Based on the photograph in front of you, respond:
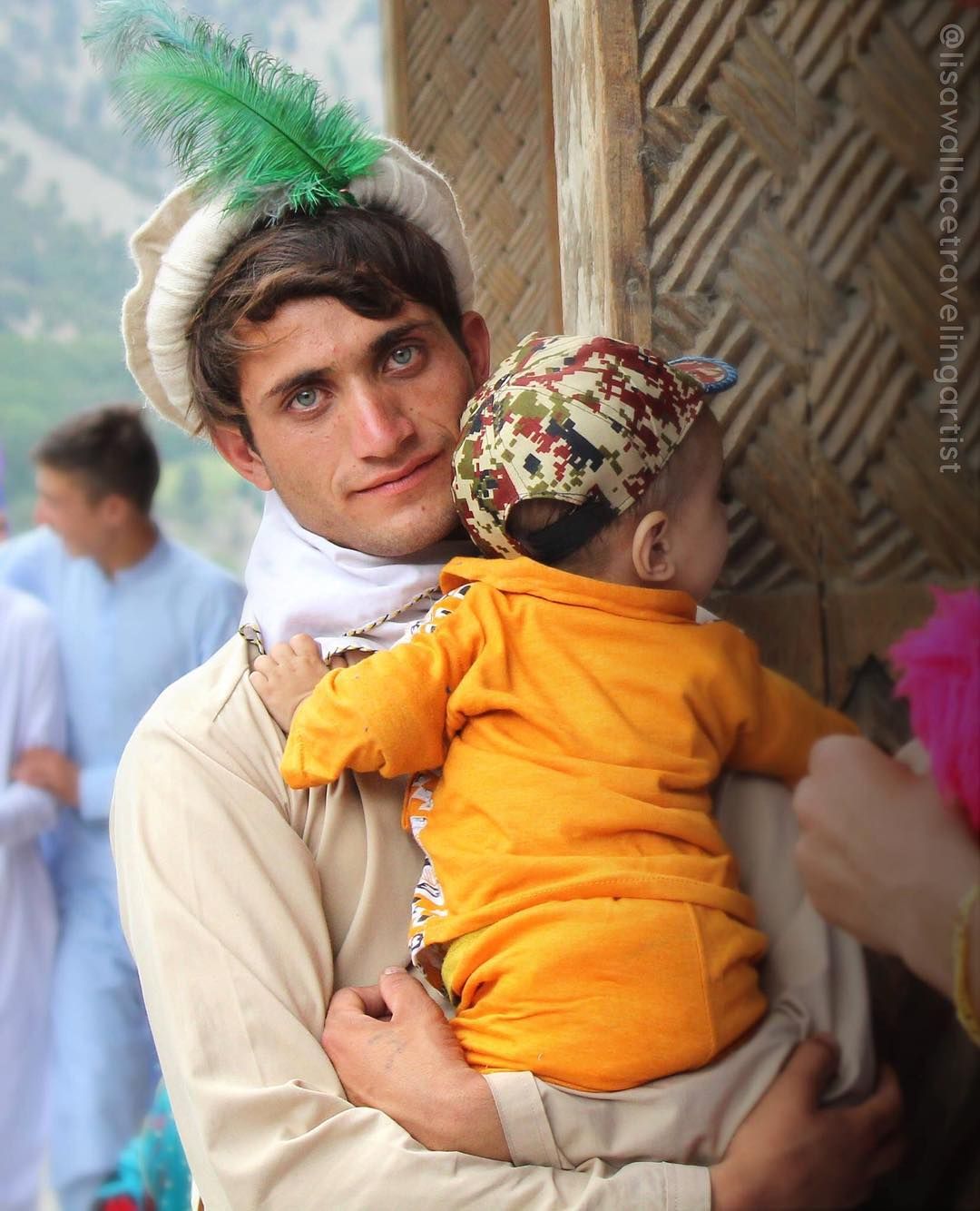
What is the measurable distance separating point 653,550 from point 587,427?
14 cm

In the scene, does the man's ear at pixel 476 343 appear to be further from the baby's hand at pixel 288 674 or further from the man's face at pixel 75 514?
the man's face at pixel 75 514

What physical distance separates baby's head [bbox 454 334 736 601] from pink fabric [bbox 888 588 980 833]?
39 centimetres

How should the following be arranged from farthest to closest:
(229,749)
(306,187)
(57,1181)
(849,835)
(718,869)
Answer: (57,1181), (306,187), (229,749), (718,869), (849,835)

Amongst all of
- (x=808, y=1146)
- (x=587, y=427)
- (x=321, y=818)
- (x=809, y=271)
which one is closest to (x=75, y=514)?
(x=321, y=818)

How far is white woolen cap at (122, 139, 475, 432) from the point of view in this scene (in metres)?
1.62

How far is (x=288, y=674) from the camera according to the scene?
4.91 ft

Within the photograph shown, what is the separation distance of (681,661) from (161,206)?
0.87 meters

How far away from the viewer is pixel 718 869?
1.25 m

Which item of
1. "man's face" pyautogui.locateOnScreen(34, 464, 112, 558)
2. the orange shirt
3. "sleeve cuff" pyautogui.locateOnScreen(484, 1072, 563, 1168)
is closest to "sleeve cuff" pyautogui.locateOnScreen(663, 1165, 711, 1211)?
"sleeve cuff" pyautogui.locateOnScreen(484, 1072, 563, 1168)

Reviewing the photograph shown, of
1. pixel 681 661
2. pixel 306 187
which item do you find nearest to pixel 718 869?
pixel 681 661

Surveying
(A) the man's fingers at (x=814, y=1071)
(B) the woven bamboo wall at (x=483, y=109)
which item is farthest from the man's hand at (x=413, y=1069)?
(B) the woven bamboo wall at (x=483, y=109)

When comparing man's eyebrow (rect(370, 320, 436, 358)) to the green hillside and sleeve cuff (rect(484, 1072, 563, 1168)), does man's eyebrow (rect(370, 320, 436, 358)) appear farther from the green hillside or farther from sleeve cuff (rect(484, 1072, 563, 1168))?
the green hillside

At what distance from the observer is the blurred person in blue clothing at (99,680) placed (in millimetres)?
3572

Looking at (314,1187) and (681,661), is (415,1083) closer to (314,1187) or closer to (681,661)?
(314,1187)
